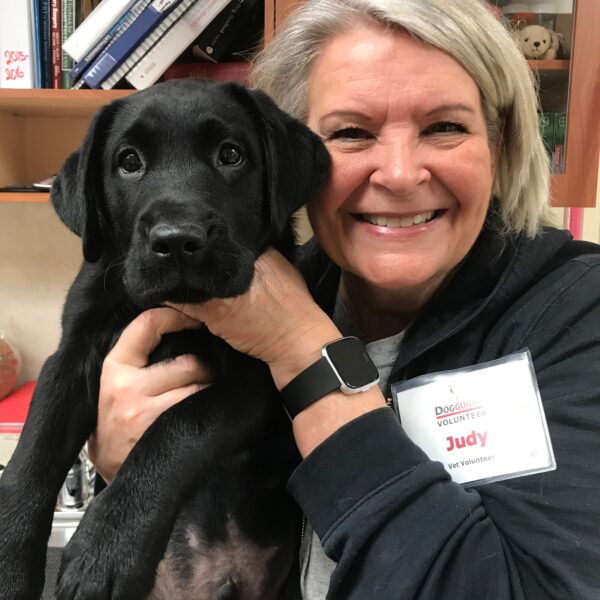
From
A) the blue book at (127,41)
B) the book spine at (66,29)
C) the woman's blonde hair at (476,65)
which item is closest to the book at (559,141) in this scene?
the woman's blonde hair at (476,65)

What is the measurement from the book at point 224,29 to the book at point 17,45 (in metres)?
0.42

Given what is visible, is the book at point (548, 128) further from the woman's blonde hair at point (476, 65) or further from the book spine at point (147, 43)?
the book spine at point (147, 43)

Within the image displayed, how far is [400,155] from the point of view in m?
0.95

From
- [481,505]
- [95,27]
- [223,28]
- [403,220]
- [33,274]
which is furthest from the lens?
[33,274]

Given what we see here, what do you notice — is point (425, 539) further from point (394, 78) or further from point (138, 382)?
point (394, 78)

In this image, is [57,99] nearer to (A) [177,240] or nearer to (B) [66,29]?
(B) [66,29]

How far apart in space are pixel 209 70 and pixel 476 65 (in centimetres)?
92

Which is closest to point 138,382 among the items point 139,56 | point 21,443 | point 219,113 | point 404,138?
point 21,443

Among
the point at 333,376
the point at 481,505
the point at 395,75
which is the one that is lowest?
the point at 481,505

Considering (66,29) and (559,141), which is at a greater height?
(66,29)

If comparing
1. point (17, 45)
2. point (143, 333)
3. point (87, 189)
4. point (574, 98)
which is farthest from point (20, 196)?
point (574, 98)

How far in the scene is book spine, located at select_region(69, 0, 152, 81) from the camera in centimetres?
154

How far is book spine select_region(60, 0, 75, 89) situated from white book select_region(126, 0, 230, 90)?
0.18m

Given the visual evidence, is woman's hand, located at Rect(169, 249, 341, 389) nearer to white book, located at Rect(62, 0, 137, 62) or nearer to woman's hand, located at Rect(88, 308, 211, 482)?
woman's hand, located at Rect(88, 308, 211, 482)
